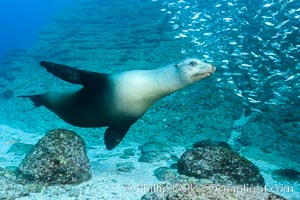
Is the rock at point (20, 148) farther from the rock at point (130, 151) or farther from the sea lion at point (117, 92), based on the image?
the sea lion at point (117, 92)

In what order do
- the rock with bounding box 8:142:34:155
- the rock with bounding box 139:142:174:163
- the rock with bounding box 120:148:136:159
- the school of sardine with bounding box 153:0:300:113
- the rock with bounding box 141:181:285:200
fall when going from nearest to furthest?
1. the rock with bounding box 141:181:285:200
2. the rock with bounding box 139:142:174:163
3. the rock with bounding box 120:148:136:159
4. the rock with bounding box 8:142:34:155
5. the school of sardine with bounding box 153:0:300:113

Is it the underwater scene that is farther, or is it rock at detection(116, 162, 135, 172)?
rock at detection(116, 162, 135, 172)

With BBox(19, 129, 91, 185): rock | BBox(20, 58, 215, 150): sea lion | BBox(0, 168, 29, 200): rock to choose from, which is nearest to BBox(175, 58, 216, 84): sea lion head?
BBox(20, 58, 215, 150): sea lion

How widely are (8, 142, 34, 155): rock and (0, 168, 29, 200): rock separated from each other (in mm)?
2519

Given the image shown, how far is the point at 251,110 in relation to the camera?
834cm

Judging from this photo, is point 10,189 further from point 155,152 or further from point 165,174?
point 155,152

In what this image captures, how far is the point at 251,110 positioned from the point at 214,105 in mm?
988

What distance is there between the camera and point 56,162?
15.1 ft

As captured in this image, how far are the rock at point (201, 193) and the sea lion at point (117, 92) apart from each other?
4.76 feet

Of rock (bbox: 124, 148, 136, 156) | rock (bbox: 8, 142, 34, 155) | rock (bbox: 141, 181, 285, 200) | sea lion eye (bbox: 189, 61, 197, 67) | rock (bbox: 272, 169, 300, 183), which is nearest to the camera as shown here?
rock (bbox: 141, 181, 285, 200)

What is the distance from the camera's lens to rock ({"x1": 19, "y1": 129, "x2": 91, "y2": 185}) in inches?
179

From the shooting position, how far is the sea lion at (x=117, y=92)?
408cm

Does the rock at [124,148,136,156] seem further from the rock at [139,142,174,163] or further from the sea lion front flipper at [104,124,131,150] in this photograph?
the sea lion front flipper at [104,124,131,150]

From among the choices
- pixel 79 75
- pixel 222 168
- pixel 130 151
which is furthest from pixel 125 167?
pixel 79 75
